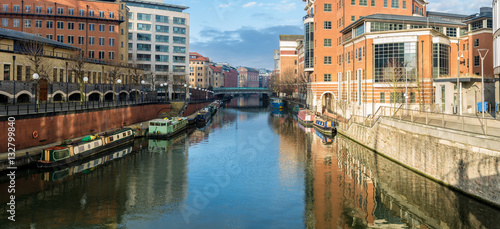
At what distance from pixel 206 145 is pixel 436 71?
3704 centimetres

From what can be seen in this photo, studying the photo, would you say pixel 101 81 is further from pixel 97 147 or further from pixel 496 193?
pixel 496 193

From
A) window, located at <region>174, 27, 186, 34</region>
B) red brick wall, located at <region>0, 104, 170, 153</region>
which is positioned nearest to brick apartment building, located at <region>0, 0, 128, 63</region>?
window, located at <region>174, 27, 186, 34</region>

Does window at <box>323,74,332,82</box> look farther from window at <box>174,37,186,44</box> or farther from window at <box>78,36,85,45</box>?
window at <box>78,36,85,45</box>

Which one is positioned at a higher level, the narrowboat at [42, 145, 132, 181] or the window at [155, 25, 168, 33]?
the window at [155, 25, 168, 33]

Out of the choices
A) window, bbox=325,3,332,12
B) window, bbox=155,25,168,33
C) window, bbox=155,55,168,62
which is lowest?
window, bbox=155,55,168,62

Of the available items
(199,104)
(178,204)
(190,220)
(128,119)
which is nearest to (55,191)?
(178,204)

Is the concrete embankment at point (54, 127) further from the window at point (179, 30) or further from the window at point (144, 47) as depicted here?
the window at point (179, 30)

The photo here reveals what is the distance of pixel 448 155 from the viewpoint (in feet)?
79.0

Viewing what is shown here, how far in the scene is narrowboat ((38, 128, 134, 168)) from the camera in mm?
29266

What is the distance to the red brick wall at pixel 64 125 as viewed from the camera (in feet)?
100

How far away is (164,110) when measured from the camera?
74375mm
